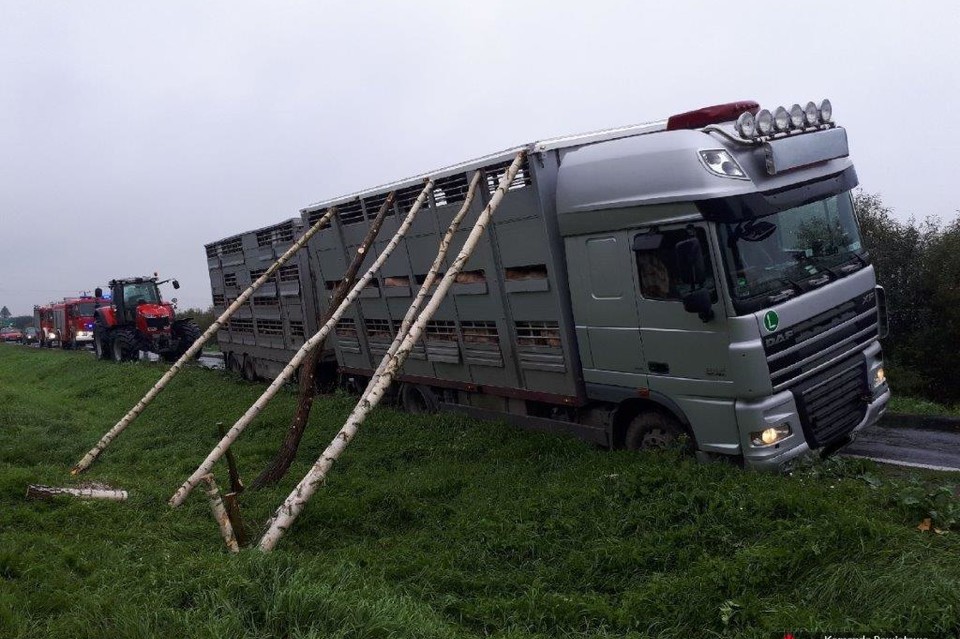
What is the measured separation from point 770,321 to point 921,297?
41.8 ft

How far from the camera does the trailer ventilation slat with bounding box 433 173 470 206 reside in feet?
30.0

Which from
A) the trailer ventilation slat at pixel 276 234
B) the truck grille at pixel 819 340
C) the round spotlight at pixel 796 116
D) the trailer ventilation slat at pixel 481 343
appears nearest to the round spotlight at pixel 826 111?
the round spotlight at pixel 796 116

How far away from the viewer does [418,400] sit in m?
11.3

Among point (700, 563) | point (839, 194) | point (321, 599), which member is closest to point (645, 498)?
point (700, 563)

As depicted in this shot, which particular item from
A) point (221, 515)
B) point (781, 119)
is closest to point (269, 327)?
point (221, 515)

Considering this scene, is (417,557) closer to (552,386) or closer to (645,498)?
(645,498)

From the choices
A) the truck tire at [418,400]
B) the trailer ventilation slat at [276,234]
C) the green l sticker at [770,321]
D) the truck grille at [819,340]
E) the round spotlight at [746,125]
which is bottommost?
the truck tire at [418,400]

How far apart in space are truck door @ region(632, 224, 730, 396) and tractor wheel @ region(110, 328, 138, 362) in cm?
2105

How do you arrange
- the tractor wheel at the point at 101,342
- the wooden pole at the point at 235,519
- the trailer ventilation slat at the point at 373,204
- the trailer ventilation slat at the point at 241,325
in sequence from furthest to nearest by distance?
the tractor wheel at the point at 101,342 → the trailer ventilation slat at the point at 241,325 → the trailer ventilation slat at the point at 373,204 → the wooden pole at the point at 235,519

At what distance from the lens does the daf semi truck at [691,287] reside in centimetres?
653

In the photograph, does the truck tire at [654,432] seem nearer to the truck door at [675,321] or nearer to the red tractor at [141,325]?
the truck door at [675,321]

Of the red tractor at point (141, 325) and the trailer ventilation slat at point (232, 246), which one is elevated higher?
the trailer ventilation slat at point (232, 246)

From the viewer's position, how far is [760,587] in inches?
188

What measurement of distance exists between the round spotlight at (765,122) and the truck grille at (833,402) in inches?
83.5
